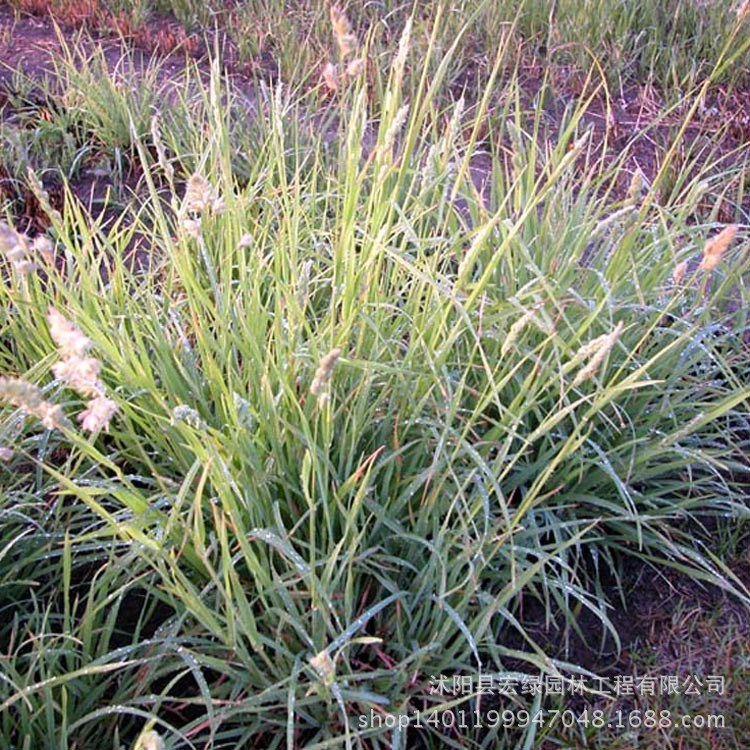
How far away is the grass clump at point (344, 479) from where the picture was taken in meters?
1.44

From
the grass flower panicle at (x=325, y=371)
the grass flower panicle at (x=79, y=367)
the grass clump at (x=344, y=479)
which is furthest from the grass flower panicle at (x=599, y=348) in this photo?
the grass flower panicle at (x=79, y=367)

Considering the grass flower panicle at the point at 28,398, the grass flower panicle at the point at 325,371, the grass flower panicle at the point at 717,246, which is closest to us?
the grass flower panicle at the point at 28,398

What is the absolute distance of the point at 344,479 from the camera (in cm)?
165

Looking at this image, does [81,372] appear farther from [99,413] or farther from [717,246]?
[717,246]

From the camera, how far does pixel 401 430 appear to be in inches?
67.2

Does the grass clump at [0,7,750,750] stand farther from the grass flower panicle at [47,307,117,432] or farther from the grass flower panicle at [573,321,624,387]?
the grass flower panicle at [47,307,117,432]

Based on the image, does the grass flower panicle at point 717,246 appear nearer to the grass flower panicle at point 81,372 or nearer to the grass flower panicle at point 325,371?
the grass flower panicle at point 325,371

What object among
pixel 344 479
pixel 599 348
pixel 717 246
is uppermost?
pixel 717 246

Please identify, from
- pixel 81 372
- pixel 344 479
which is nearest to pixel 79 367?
pixel 81 372

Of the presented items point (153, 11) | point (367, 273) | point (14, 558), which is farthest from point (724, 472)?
point (153, 11)

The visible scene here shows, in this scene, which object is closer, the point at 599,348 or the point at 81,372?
the point at 81,372

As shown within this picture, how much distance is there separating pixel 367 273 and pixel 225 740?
95cm

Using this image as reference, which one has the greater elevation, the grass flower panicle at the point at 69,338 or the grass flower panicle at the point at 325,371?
the grass flower panicle at the point at 69,338

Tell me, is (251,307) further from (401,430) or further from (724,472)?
(724,472)
